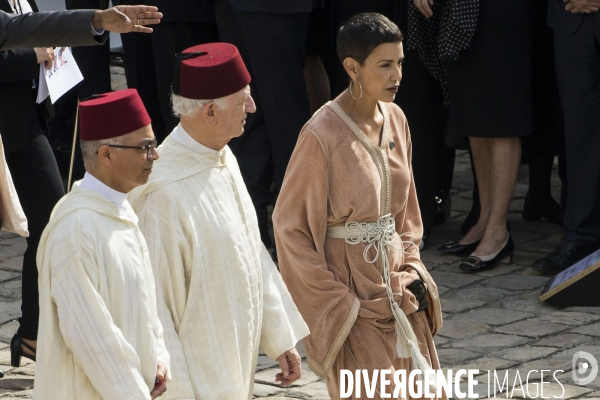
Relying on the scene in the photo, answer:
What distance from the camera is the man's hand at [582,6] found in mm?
6555

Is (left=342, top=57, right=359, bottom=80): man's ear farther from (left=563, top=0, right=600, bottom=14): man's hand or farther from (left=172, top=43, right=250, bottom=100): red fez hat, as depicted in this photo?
(left=563, top=0, right=600, bottom=14): man's hand

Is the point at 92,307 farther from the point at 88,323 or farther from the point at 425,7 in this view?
the point at 425,7

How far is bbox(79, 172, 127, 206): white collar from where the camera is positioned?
3.37m

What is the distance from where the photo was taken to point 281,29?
22.7ft

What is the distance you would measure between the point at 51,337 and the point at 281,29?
3967 mm

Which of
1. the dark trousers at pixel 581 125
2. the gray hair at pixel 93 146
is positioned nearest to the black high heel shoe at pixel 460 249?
the dark trousers at pixel 581 125

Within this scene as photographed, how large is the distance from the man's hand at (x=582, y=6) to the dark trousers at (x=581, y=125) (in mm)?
105

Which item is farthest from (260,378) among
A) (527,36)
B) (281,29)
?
(527,36)

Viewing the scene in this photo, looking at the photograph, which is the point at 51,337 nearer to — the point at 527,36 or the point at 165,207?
the point at 165,207

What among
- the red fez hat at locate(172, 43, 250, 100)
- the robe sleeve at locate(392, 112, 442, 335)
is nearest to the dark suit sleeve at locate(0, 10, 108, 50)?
the red fez hat at locate(172, 43, 250, 100)

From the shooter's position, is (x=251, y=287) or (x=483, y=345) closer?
(x=251, y=287)

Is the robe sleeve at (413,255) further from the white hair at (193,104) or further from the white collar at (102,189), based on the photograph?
the white collar at (102,189)

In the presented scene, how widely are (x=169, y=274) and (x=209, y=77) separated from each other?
669 mm

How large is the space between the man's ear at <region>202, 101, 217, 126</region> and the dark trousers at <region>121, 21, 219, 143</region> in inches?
121
